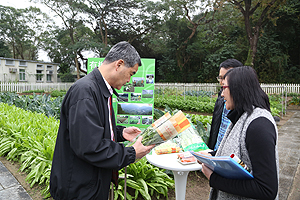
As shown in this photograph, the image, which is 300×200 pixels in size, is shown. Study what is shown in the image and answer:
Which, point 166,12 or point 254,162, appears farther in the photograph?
point 166,12

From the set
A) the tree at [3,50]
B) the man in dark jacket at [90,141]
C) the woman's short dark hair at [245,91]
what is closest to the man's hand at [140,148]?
the man in dark jacket at [90,141]

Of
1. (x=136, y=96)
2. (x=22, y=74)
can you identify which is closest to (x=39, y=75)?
(x=22, y=74)

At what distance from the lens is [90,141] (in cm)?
121

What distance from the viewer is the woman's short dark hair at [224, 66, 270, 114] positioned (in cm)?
130

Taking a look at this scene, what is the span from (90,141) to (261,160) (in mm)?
940

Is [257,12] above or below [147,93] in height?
above

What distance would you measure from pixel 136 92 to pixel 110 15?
962 inches

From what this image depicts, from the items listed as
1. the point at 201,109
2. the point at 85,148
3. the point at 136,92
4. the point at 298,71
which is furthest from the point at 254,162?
the point at 298,71

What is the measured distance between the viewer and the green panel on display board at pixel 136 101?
15.7 ft

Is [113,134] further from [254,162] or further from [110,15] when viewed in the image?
[110,15]

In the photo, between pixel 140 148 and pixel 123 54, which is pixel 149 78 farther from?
pixel 140 148

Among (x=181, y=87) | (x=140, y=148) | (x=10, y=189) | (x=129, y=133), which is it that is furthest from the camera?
(x=181, y=87)

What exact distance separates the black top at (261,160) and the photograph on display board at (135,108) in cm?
364

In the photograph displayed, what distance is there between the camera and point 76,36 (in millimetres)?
30297
